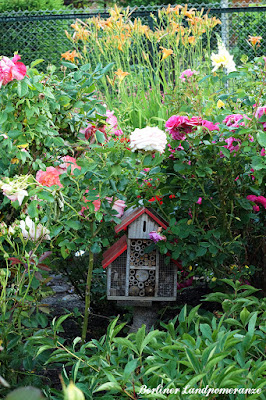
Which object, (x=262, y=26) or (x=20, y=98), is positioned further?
(x=262, y=26)

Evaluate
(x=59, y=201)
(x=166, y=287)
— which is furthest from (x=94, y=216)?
(x=166, y=287)

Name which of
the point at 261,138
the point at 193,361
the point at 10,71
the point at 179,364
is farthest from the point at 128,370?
the point at 10,71

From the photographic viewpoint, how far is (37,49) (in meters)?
8.23

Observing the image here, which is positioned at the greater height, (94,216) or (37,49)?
(37,49)

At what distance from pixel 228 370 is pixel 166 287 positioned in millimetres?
772

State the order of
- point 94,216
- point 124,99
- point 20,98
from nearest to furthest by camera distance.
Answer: point 94,216 < point 20,98 < point 124,99

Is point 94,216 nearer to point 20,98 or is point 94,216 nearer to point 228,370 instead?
point 20,98

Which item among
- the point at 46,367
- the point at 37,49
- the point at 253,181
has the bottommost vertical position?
the point at 46,367

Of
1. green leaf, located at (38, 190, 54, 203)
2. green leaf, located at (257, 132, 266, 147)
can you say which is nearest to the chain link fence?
green leaf, located at (257, 132, 266, 147)

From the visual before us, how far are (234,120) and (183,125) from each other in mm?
185

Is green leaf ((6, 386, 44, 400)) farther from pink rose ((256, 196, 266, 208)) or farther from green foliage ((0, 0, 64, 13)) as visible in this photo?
green foliage ((0, 0, 64, 13))

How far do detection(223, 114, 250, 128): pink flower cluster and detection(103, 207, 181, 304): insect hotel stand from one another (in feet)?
1.38

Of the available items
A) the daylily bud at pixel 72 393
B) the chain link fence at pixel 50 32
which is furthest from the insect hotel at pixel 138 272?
the chain link fence at pixel 50 32

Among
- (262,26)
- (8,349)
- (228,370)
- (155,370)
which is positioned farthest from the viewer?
(262,26)
